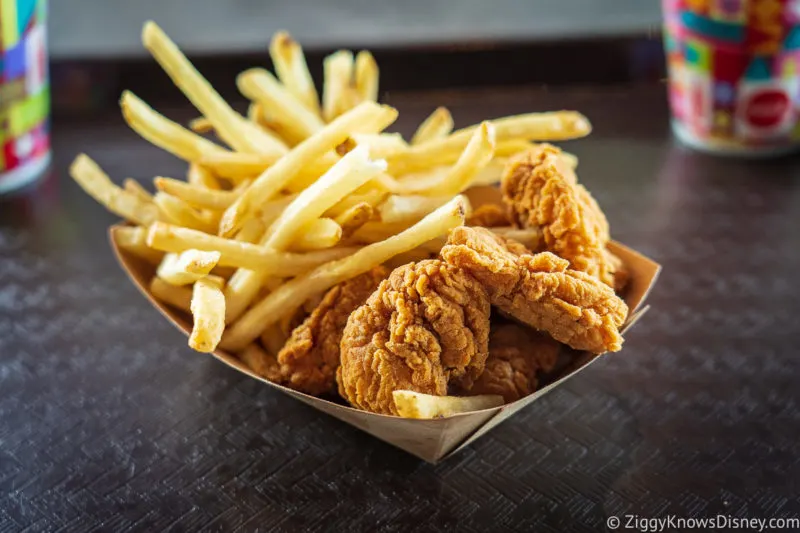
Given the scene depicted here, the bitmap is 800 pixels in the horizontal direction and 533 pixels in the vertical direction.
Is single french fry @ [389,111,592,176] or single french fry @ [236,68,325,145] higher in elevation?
single french fry @ [236,68,325,145]

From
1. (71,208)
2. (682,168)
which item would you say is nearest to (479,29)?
(682,168)

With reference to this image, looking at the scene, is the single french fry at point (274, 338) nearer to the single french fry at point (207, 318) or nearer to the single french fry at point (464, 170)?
the single french fry at point (207, 318)

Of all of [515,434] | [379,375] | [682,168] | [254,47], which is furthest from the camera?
[254,47]

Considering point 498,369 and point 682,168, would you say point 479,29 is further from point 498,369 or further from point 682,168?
point 498,369

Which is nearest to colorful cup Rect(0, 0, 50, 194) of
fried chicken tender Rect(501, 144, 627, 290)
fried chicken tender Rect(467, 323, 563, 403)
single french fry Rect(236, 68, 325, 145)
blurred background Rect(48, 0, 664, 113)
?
blurred background Rect(48, 0, 664, 113)

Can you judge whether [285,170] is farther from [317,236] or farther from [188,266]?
[188,266]

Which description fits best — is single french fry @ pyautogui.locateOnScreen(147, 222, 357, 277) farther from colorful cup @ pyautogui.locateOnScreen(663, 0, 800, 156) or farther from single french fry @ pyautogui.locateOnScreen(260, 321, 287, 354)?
colorful cup @ pyautogui.locateOnScreen(663, 0, 800, 156)
